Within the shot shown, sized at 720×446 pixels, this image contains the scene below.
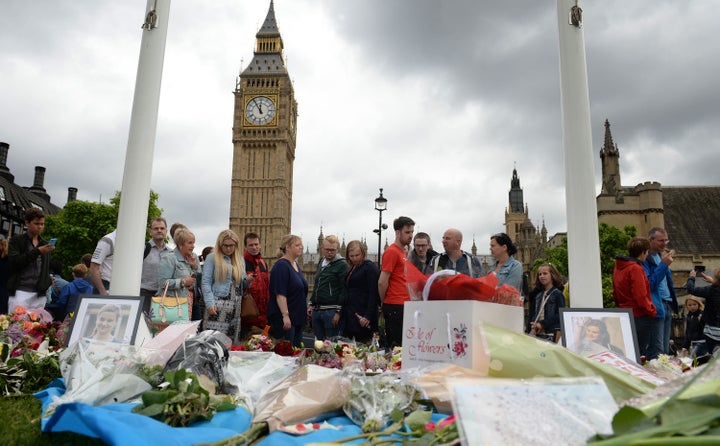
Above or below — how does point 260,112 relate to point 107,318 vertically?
above

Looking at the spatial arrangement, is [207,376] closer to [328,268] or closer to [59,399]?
[59,399]

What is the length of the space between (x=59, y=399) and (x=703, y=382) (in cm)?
283

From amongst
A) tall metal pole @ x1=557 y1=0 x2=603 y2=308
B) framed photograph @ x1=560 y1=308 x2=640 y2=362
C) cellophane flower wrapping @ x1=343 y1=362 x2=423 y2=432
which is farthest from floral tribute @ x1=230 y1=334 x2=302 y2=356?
tall metal pole @ x1=557 y1=0 x2=603 y2=308

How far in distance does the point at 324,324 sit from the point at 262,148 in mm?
67807

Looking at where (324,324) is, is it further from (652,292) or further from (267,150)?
(267,150)

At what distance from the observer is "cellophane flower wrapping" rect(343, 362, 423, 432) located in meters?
2.19

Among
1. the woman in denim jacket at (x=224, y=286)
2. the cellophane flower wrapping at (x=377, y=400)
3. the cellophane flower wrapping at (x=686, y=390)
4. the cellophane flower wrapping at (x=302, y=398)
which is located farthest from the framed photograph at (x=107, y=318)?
the cellophane flower wrapping at (x=686, y=390)

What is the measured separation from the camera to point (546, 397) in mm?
1559

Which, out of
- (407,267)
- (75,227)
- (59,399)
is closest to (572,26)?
(407,267)

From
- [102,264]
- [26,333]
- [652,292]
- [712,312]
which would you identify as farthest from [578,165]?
[102,264]

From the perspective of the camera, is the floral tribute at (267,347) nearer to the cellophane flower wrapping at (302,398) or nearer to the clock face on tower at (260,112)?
the cellophane flower wrapping at (302,398)

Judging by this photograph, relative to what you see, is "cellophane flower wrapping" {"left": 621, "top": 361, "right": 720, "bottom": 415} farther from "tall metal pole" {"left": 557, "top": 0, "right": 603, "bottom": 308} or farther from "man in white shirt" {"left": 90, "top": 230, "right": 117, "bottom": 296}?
"man in white shirt" {"left": 90, "top": 230, "right": 117, "bottom": 296}

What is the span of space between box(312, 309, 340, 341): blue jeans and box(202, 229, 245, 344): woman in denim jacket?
1.27m

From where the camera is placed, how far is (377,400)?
2316 mm
